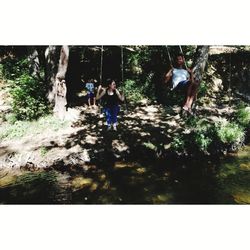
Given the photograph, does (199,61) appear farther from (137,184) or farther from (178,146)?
(137,184)

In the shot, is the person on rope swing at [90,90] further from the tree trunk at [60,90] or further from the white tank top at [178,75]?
the white tank top at [178,75]

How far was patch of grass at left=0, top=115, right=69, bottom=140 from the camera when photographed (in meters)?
11.6

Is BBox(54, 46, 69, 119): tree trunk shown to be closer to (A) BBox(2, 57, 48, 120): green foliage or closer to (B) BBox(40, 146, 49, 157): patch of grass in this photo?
(A) BBox(2, 57, 48, 120): green foliage

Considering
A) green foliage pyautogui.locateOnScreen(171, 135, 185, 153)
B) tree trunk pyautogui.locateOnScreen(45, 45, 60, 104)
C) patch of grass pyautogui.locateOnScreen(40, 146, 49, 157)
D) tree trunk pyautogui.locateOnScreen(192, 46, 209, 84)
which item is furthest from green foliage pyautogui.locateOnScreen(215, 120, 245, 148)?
tree trunk pyautogui.locateOnScreen(45, 45, 60, 104)

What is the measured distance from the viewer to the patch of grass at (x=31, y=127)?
1158cm

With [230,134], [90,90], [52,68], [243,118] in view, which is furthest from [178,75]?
[90,90]

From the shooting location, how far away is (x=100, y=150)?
10.1 meters

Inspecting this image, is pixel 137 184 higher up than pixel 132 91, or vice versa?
pixel 132 91

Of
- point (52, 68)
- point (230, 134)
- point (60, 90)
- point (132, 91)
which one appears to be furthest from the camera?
point (132, 91)

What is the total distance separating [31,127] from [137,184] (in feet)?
16.3

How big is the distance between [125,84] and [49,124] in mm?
5079

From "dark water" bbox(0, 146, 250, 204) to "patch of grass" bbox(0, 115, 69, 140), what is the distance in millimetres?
2219

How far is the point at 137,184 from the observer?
891 cm

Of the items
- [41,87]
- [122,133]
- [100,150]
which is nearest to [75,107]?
[41,87]
